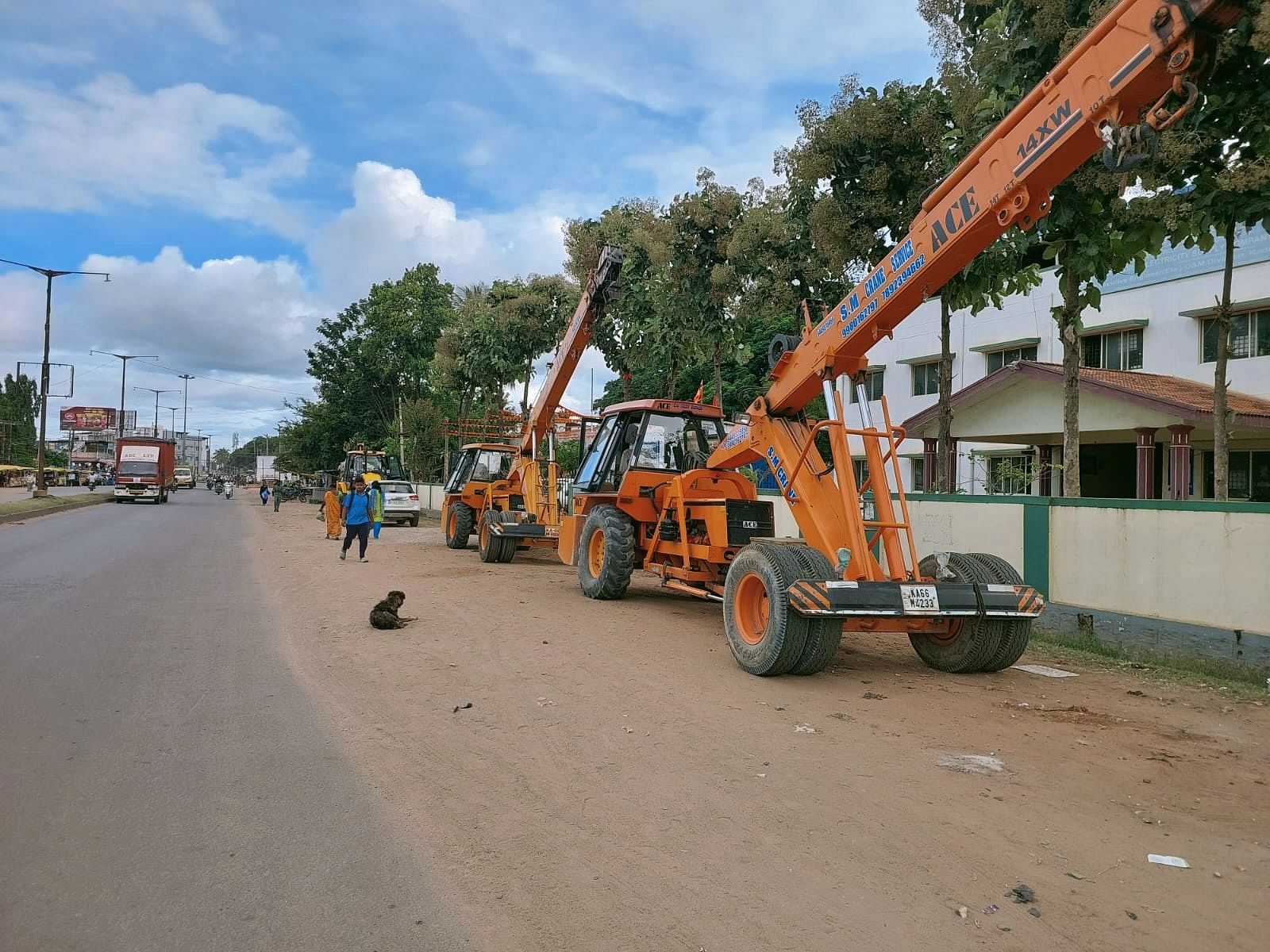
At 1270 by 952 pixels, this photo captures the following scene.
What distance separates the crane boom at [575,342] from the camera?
14086 millimetres

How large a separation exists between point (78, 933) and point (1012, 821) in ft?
13.4

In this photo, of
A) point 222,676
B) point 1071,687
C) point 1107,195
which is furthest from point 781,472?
point 222,676

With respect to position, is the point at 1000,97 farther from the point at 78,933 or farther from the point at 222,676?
the point at 78,933

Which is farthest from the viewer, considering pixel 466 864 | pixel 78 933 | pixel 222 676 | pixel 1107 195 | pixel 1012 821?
pixel 1107 195

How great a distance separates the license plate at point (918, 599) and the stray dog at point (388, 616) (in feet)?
17.3

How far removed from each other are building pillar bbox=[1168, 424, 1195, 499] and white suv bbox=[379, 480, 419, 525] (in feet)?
68.1

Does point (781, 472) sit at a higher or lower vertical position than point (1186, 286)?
lower

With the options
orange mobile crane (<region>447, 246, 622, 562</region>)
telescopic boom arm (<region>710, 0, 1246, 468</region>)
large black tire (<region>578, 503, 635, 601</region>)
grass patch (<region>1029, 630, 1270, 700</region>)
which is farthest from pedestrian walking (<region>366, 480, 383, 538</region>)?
grass patch (<region>1029, 630, 1270, 700</region>)

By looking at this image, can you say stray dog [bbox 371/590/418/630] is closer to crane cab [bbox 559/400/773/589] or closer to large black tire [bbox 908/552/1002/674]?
crane cab [bbox 559/400/773/589]

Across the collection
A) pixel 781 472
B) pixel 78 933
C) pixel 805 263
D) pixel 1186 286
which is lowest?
pixel 78 933

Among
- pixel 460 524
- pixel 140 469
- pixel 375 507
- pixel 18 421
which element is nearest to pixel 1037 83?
pixel 460 524

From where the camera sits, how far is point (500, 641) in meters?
8.63

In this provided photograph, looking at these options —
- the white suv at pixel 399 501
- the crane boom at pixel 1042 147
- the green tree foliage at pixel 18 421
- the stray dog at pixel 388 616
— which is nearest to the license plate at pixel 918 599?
the crane boom at pixel 1042 147

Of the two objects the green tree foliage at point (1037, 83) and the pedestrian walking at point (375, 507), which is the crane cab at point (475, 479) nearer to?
the pedestrian walking at point (375, 507)
